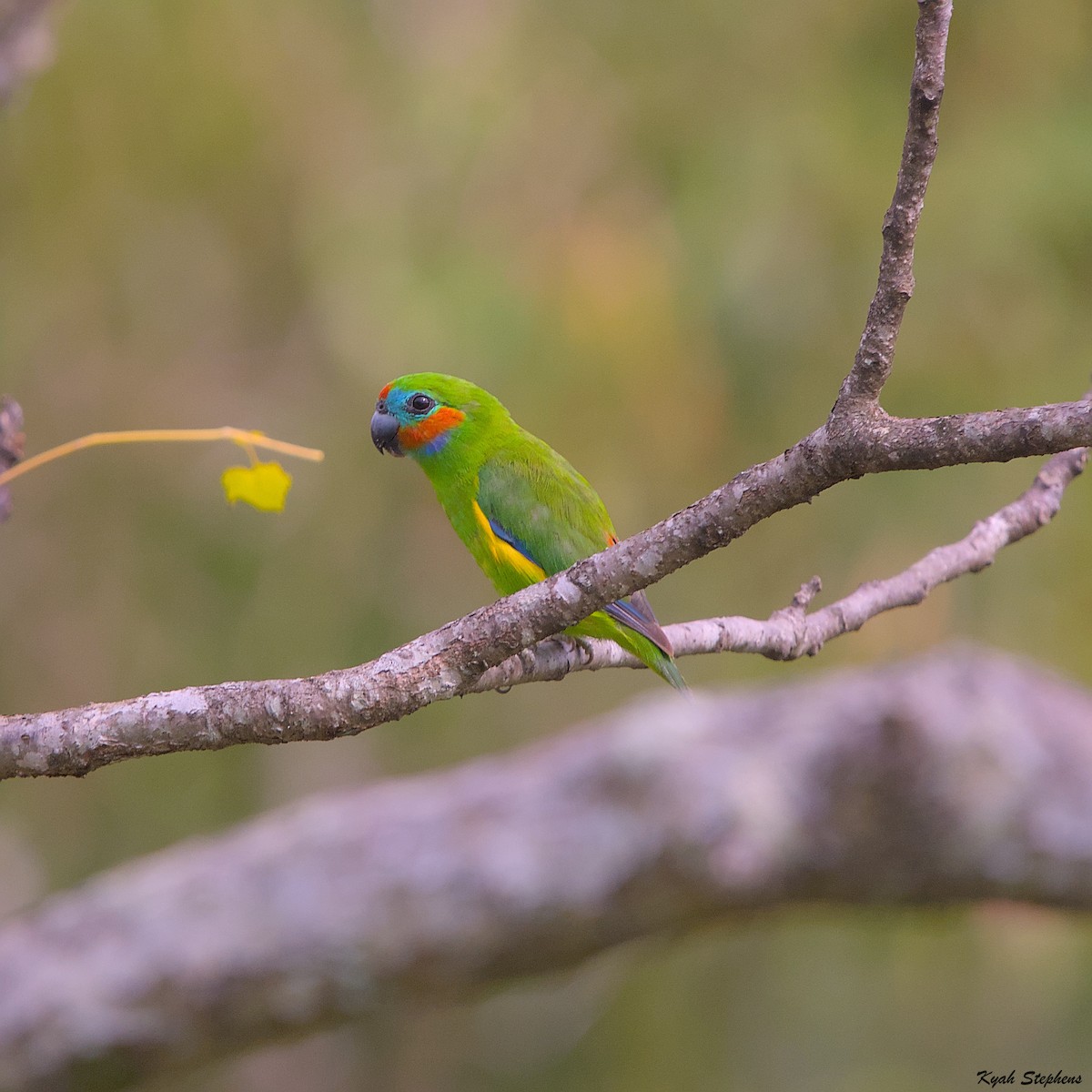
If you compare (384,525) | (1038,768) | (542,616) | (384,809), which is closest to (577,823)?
(384,809)

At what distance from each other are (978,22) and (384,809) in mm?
3859

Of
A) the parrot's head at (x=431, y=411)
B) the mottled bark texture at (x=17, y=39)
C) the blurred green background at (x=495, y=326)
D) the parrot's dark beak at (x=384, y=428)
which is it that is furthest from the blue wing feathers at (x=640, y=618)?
the blurred green background at (x=495, y=326)

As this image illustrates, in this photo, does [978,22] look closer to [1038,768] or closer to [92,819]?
[1038,768]

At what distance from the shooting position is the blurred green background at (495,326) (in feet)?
16.4

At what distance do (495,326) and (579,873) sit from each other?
207 centimetres

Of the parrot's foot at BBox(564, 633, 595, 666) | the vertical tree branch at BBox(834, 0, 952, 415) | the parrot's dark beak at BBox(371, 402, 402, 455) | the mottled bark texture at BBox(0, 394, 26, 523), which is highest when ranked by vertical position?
the parrot's dark beak at BBox(371, 402, 402, 455)

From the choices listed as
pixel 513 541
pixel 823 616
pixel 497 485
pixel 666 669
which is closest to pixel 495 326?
pixel 497 485

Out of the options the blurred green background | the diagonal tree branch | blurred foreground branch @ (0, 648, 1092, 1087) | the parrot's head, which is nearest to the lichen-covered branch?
the diagonal tree branch

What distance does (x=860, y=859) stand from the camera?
154 inches

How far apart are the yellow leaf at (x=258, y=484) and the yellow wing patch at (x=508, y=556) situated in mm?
904

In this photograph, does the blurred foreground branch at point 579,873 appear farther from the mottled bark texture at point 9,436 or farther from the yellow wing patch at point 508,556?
the mottled bark texture at point 9,436

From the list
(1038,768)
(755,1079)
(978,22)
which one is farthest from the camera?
(755,1079)

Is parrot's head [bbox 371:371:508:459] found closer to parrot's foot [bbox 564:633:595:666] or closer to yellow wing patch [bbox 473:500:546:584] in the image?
yellow wing patch [bbox 473:500:546:584]

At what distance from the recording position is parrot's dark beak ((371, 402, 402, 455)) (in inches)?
120
